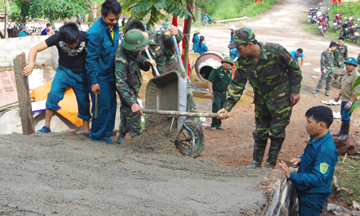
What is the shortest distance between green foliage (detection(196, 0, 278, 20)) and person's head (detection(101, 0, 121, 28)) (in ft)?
88.4

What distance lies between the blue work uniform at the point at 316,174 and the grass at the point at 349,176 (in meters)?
1.35

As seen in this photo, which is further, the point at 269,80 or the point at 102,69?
the point at 102,69

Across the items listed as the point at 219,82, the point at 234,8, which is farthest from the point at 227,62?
the point at 234,8

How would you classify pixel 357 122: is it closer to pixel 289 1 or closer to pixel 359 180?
pixel 359 180

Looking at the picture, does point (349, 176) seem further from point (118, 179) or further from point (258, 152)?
point (118, 179)

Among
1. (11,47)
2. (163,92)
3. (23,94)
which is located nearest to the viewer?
(23,94)

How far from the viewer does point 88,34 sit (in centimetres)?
427

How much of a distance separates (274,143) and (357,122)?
5.25 metres

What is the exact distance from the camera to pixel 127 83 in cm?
457

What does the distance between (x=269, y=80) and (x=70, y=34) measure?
2475 mm

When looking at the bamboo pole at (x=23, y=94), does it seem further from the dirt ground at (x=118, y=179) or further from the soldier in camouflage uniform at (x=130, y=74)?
the soldier in camouflage uniform at (x=130, y=74)

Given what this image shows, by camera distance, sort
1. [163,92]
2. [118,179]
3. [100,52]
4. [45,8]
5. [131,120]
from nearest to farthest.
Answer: [118,179], [100,52], [131,120], [163,92], [45,8]

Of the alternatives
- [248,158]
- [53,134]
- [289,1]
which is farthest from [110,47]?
[289,1]

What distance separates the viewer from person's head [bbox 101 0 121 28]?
427 cm
